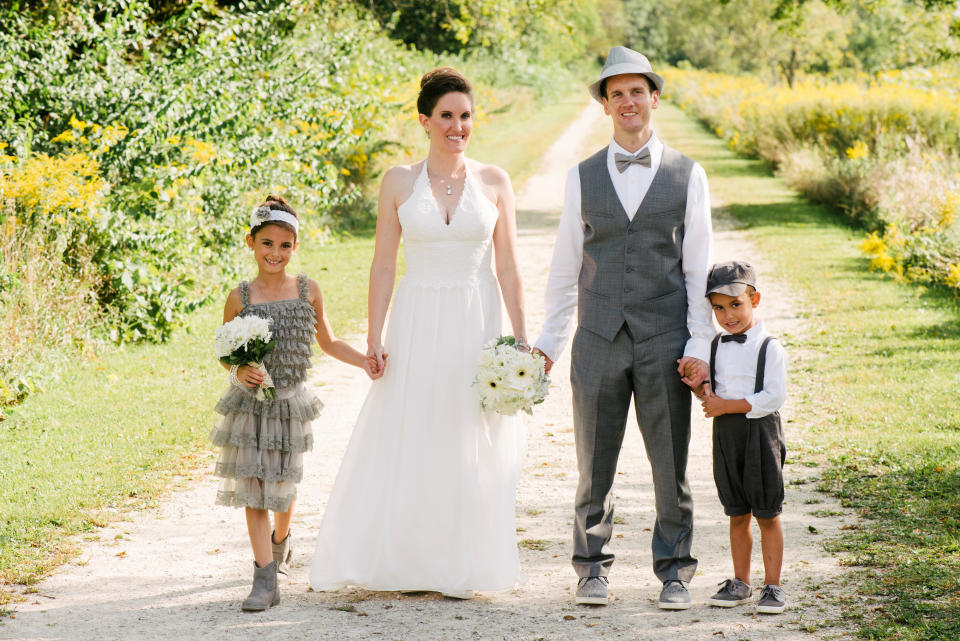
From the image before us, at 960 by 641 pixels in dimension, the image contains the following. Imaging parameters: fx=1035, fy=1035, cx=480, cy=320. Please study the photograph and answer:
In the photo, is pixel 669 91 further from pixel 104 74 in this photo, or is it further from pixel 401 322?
pixel 401 322

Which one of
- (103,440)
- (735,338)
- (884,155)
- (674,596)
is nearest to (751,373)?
(735,338)

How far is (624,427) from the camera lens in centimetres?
446

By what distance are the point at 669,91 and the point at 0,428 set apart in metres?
59.9

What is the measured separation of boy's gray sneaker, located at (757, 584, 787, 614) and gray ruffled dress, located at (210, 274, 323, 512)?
2054 millimetres

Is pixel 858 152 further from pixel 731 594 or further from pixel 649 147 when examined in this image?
pixel 731 594

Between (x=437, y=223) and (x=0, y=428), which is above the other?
(x=437, y=223)

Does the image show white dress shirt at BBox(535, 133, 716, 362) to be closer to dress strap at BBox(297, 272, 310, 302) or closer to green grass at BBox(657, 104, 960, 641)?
dress strap at BBox(297, 272, 310, 302)

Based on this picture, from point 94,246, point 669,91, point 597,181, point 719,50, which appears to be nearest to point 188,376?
point 94,246

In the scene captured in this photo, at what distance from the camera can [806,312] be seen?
11.1m

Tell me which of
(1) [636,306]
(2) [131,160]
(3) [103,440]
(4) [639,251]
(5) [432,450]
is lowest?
(3) [103,440]

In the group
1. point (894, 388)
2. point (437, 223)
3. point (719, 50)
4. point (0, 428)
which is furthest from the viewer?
point (719, 50)

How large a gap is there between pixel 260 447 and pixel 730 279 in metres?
2.13

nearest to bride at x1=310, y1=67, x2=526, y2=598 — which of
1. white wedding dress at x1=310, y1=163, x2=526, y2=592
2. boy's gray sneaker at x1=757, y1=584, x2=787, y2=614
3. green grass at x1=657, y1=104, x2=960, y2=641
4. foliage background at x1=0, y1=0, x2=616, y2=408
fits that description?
white wedding dress at x1=310, y1=163, x2=526, y2=592

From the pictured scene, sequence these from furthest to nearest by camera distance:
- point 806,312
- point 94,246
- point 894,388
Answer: point 806,312
point 94,246
point 894,388
